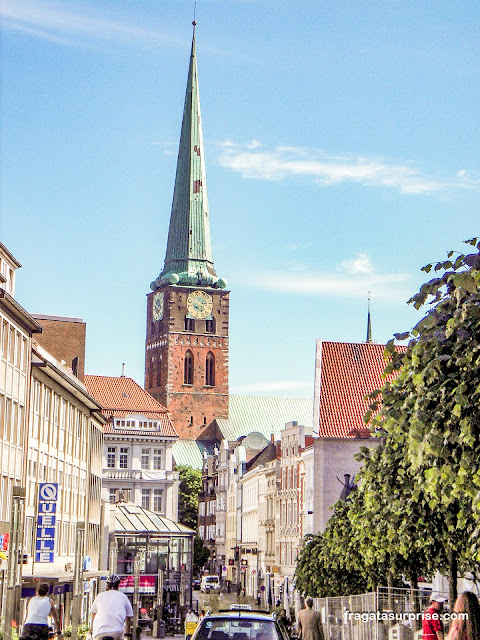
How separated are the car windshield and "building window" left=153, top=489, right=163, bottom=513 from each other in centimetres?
8847

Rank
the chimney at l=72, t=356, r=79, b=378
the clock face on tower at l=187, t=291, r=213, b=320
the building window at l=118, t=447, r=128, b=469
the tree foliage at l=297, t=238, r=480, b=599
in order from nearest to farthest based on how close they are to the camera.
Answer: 1. the tree foliage at l=297, t=238, r=480, b=599
2. the chimney at l=72, t=356, r=79, b=378
3. the building window at l=118, t=447, r=128, b=469
4. the clock face on tower at l=187, t=291, r=213, b=320

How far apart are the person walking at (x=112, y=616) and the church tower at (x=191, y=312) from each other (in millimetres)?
143977

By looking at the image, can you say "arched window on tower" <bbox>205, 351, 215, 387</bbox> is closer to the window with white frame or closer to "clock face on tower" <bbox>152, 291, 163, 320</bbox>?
"clock face on tower" <bbox>152, 291, 163, 320</bbox>

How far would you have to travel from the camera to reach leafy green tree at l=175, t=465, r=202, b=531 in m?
145

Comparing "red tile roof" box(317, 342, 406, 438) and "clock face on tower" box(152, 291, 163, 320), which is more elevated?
"clock face on tower" box(152, 291, 163, 320)

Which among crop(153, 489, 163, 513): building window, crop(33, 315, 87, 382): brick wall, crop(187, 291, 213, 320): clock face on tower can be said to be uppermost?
crop(187, 291, 213, 320): clock face on tower

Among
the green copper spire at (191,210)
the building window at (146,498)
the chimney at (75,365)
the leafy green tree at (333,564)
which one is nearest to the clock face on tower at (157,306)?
the green copper spire at (191,210)

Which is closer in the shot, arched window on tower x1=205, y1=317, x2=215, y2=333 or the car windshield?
the car windshield

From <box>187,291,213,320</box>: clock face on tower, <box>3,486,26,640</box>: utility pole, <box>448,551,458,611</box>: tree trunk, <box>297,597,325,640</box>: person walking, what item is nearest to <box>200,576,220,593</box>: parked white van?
<box>187,291,213,320</box>: clock face on tower

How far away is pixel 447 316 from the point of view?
1154cm

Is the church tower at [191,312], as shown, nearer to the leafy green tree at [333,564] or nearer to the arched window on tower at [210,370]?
the arched window on tower at [210,370]

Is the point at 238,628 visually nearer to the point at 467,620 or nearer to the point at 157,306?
the point at 467,620

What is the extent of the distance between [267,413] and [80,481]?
109 metres

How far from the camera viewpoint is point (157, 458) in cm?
10481
